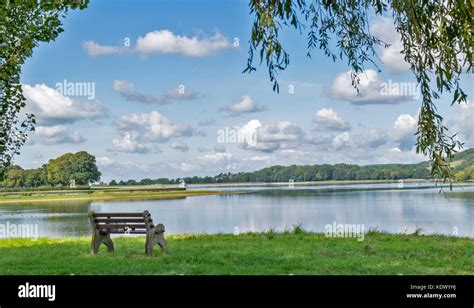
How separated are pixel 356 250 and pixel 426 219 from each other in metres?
12.1

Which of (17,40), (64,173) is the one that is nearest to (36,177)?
A: (64,173)

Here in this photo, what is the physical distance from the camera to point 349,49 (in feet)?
24.0

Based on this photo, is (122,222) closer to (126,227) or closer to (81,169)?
(126,227)

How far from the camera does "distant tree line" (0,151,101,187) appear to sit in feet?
90.2

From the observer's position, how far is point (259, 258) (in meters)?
8.55

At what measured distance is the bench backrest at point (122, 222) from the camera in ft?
29.5

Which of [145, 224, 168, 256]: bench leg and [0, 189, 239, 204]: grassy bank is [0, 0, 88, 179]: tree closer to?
[145, 224, 168, 256]: bench leg

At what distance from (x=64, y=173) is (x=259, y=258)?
24478mm

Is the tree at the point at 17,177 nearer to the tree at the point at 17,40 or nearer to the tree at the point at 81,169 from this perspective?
the tree at the point at 81,169

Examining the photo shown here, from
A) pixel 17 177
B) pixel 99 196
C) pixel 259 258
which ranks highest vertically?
pixel 17 177

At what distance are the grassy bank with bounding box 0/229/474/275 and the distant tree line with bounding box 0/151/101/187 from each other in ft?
56.0

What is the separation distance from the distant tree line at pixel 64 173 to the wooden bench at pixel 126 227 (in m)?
17.5

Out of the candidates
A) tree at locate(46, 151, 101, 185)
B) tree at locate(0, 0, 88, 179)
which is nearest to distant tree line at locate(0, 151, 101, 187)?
tree at locate(46, 151, 101, 185)
